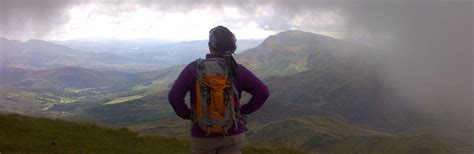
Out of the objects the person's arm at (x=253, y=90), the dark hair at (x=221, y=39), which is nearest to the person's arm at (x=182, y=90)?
the dark hair at (x=221, y=39)

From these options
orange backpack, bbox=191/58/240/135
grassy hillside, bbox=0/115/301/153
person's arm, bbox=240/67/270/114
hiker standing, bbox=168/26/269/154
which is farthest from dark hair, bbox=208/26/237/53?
grassy hillside, bbox=0/115/301/153

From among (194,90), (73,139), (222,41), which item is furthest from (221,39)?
(73,139)

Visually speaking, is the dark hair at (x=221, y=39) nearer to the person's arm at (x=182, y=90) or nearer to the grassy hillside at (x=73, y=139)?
the person's arm at (x=182, y=90)

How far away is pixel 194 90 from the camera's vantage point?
25.1 ft

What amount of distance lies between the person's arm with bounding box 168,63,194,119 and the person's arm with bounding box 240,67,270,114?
3.08 ft

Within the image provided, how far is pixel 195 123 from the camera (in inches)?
298

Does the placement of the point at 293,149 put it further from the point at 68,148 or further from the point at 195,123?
the point at 195,123

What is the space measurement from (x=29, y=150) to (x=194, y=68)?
12.1 m

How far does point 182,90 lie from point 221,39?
1.10m

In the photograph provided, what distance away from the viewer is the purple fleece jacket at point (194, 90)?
24.8 ft

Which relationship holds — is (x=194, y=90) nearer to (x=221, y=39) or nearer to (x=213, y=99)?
(x=213, y=99)

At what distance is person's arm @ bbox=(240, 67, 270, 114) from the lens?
793 cm

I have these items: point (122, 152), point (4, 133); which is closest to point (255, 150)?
point (122, 152)

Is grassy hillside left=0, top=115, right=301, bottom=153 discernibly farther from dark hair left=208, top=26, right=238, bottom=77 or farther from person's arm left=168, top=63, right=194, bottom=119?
dark hair left=208, top=26, right=238, bottom=77
